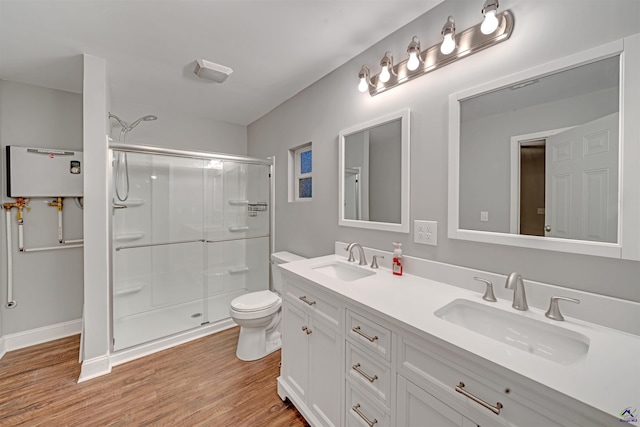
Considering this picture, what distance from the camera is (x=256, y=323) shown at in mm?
2039

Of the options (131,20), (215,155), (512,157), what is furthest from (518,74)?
(215,155)

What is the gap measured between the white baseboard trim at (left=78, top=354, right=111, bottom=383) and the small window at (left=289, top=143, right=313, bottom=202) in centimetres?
198

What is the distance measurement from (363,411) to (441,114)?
149 cm

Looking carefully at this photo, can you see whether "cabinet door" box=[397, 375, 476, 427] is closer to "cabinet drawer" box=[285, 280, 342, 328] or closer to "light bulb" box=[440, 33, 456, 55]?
"cabinet drawer" box=[285, 280, 342, 328]

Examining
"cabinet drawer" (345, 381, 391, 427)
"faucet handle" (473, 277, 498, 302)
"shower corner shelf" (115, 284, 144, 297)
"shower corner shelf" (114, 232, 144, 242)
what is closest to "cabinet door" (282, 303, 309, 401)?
"cabinet drawer" (345, 381, 391, 427)

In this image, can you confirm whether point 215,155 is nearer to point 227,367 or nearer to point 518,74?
point 227,367

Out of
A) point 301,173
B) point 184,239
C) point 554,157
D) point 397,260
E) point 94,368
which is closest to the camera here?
point 554,157

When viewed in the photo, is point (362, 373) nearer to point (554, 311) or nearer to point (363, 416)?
point (363, 416)

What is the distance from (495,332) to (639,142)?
820 mm

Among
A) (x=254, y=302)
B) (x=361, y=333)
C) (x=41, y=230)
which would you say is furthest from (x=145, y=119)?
(x=361, y=333)

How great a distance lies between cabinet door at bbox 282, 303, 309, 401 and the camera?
147cm

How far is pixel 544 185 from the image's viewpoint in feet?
3.48

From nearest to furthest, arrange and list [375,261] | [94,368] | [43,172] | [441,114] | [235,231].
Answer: [441,114], [375,261], [94,368], [43,172], [235,231]

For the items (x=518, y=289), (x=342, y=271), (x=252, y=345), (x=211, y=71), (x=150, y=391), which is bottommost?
(x=150, y=391)
